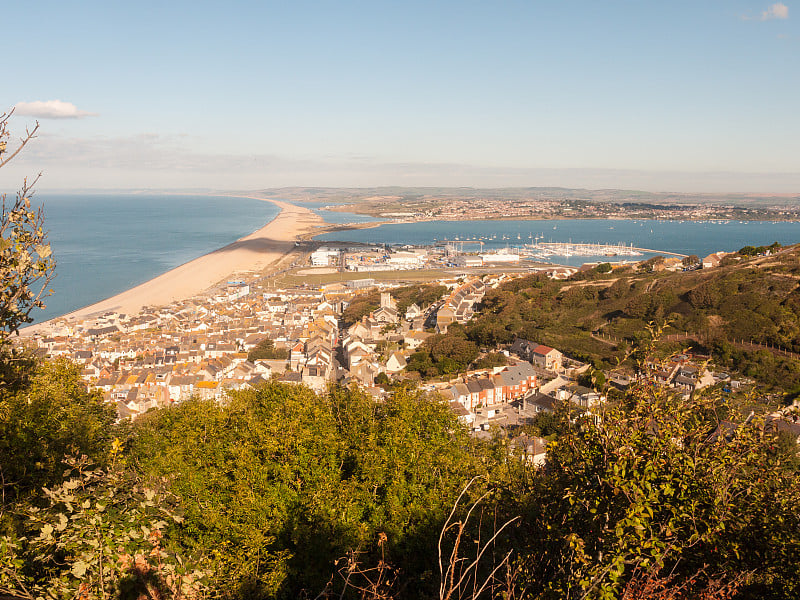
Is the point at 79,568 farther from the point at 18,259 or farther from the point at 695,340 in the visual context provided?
the point at 695,340

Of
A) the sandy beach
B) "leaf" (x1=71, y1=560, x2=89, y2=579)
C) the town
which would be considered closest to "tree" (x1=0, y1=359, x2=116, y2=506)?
"leaf" (x1=71, y1=560, x2=89, y2=579)

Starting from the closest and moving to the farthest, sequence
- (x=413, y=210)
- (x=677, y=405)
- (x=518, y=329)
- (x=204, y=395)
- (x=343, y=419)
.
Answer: (x=677, y=405), (x=343, y=419), (x=204, y=395), (x=518, y=329), (x=413, y=210)

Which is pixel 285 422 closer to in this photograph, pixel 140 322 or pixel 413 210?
pixel 140 322

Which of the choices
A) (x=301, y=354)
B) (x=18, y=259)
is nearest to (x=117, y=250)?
(x=301, y=354)

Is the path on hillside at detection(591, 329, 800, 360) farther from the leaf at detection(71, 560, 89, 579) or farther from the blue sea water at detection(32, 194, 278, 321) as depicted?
the blue sea water at detection(32, 194, 278, 321)

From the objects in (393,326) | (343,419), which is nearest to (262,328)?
(393,326)

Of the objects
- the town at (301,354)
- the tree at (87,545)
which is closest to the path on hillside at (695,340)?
the town at (301,354)
